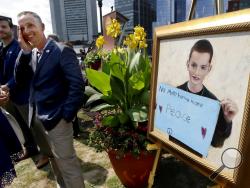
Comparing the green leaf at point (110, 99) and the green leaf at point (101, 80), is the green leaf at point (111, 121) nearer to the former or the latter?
the green leaf at point (110, 99)

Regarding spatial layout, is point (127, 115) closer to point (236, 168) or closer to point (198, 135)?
point (198, 135)

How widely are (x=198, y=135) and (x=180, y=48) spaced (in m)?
0.59

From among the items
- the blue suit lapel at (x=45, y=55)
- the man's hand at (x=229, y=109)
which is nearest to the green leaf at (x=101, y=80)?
the blue suit lapel at (x=45, y=55)

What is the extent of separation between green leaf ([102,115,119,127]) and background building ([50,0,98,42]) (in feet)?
291

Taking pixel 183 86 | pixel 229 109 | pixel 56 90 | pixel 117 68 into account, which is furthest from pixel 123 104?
pixel 229 109

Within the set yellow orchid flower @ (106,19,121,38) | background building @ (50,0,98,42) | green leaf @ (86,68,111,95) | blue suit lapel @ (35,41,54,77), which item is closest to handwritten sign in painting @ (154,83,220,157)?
green leaf @ (86,68,111,95)

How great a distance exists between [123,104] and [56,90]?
0.73m

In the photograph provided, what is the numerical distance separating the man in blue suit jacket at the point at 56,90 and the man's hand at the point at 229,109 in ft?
3.75

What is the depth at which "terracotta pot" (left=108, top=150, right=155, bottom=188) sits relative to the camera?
8.16ft

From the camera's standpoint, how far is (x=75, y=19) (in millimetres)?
92188

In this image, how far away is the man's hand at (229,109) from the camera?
1.40 metres

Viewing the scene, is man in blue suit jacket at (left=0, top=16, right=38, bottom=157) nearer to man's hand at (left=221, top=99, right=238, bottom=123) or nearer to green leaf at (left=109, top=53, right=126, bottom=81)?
green leaf at (left=109, top=53, right=126, bottom=81)

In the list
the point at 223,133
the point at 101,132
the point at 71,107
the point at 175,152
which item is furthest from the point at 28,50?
the point at 223,133

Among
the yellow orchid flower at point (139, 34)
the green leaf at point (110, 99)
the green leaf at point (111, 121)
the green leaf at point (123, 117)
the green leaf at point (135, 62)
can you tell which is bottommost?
the green leaf at point (111, 121)
